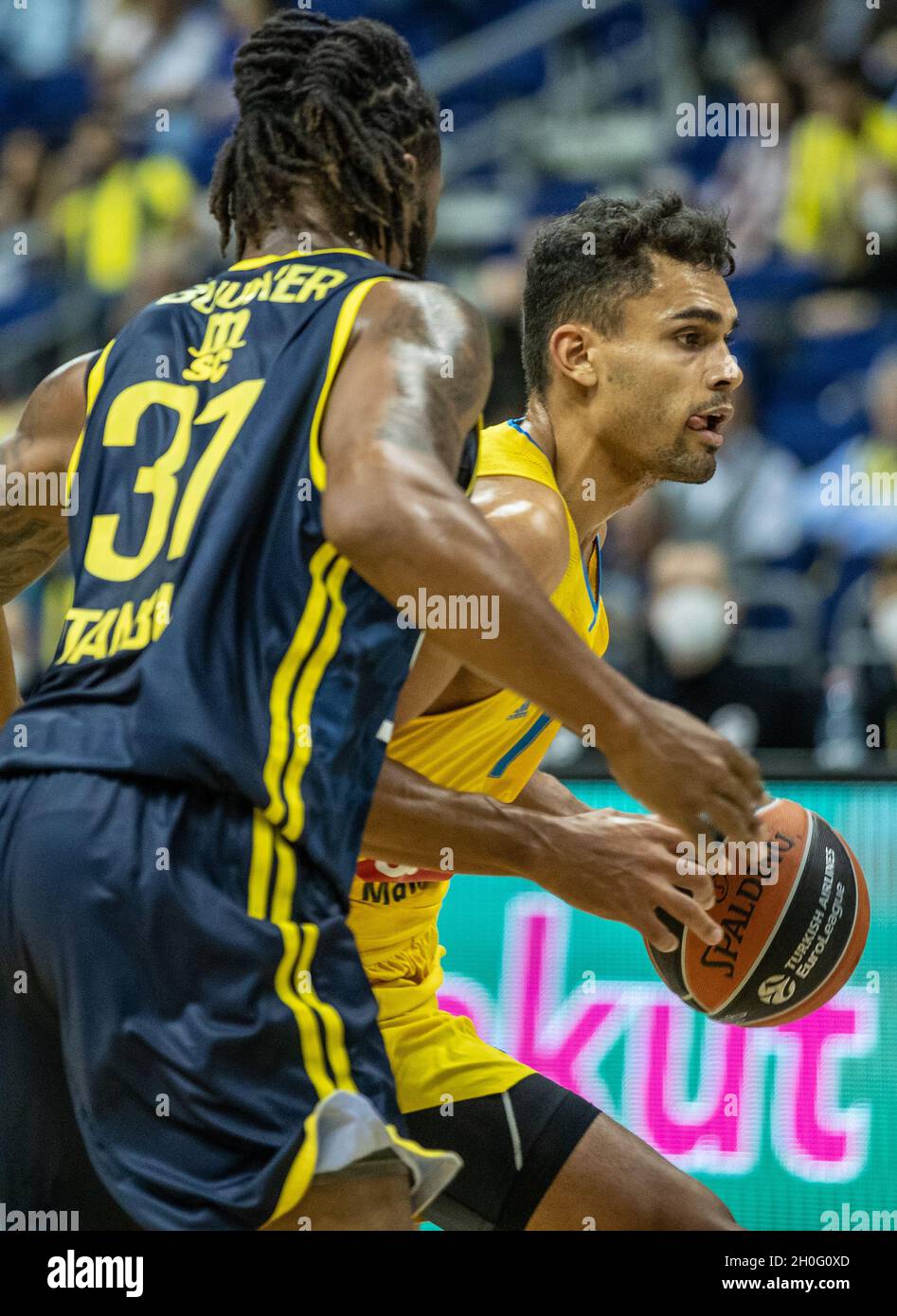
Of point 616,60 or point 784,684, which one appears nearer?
point 784,684

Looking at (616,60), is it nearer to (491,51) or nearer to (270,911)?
(491,51)

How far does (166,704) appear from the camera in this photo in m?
2.00

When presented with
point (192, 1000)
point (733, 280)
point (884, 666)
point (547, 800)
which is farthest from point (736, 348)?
point (192, 1000)

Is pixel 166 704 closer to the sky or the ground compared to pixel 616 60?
closer to the ground

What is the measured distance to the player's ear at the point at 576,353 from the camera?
11.6 feet

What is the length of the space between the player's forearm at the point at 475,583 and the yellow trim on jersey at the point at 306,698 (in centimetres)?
13

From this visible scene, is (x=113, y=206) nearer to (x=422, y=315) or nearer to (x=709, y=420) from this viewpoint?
(x=709, y=420)

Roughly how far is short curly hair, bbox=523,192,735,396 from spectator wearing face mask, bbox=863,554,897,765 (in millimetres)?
2646

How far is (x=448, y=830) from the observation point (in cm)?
263

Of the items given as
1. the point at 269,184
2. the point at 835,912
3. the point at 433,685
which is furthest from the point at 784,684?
the point at 269,184

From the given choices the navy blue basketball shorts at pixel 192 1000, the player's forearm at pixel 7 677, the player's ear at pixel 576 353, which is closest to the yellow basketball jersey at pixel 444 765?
the player's ear at pixel 576 353

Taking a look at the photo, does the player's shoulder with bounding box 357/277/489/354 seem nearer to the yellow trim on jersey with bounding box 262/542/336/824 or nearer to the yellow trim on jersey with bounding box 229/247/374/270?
the yellow trim on jersey with bounding box 229/247/374/270

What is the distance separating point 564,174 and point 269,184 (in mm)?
6491

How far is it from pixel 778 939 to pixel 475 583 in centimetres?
147
